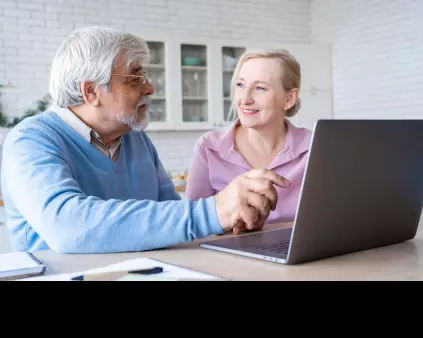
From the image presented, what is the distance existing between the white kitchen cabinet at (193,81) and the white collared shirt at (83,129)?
3.96 metres

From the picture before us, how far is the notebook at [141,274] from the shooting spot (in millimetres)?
1047

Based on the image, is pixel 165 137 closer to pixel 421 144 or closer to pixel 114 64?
pixel 114 64

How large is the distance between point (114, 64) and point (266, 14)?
531cm

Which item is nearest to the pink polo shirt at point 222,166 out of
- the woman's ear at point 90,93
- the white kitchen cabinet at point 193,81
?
the woman's ear at point 90,93

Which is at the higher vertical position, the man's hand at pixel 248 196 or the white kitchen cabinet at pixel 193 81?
the white kitchen cabinet at pixel 193 81

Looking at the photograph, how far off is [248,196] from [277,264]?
0.70ft

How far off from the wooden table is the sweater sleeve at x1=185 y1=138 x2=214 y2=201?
0.80 metres

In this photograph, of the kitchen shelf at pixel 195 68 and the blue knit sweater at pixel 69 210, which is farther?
the kitchen shelf at pixel 195 68

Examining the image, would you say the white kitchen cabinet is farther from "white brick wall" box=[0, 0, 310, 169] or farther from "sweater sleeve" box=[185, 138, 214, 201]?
"sweater sleeve" box=[185, 138, 214, 201]

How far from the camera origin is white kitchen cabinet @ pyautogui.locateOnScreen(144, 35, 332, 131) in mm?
6004

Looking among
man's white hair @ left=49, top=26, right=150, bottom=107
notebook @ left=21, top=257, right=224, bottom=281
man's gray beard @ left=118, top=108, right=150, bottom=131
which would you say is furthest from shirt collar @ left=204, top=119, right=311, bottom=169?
notebook @ left=21, top=257, right=224, bottom=281

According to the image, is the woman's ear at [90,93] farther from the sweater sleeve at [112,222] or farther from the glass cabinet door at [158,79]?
the glass cabinet door at [158,79]
